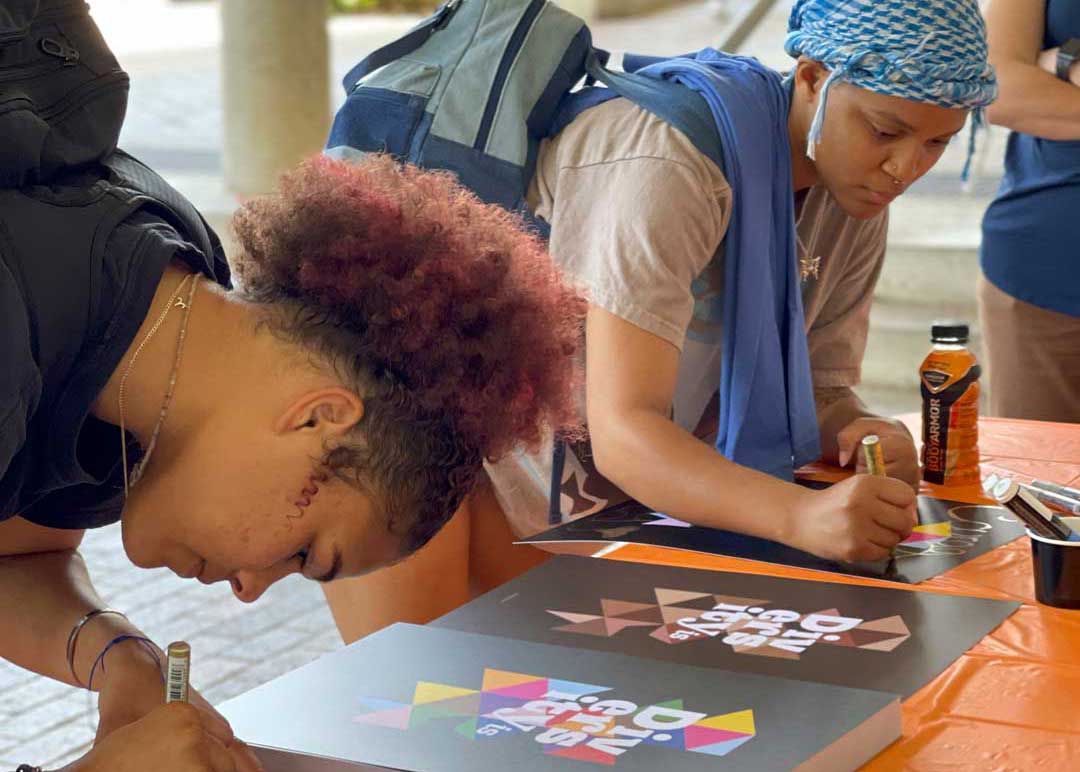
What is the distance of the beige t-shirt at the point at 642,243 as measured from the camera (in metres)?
1.85

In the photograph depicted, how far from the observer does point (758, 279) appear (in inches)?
77.9

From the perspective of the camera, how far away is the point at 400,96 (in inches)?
79.4

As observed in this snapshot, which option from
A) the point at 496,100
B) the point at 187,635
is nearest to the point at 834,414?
the point at 496,100

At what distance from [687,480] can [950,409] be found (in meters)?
0.46

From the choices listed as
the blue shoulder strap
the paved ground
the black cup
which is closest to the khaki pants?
the blue shoulder strap

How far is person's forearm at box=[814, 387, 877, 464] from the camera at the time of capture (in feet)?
7.25

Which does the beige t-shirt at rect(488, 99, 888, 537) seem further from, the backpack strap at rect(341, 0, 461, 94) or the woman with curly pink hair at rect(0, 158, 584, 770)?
the woman with curly pink hair at rect(0, 158, 584, 770)

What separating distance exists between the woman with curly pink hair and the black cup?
565 millimetres

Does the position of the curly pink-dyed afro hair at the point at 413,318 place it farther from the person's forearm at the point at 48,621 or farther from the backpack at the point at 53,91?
the person's forearm at the point at 48,621

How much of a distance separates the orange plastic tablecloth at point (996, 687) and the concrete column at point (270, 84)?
17.4 feet

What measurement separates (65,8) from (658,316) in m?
0.82

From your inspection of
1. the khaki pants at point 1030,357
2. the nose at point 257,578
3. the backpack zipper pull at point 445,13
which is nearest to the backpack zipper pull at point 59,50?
the nose at point 257,578

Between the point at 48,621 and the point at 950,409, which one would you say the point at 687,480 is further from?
the point at 48,621

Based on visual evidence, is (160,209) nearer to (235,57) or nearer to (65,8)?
(65,8)
